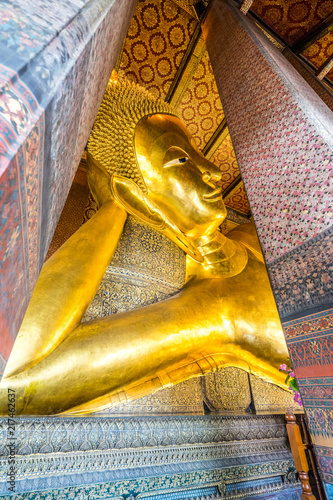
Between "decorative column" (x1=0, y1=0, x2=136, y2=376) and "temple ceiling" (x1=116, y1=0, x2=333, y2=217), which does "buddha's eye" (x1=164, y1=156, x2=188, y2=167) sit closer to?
"decorative column" (x1=0, y1=0, x2=136, y2=376)

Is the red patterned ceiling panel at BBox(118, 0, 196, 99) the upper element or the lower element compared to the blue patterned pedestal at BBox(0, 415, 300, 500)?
upper

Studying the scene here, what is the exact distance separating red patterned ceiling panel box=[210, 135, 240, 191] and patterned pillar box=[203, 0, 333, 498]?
1.64m

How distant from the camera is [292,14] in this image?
232 centimetres

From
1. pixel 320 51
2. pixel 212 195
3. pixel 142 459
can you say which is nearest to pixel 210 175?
pixel 212 195

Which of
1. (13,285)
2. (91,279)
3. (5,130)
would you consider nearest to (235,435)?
(91,279)

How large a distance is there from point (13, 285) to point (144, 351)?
3.08 ft

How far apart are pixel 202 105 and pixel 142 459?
9.32 feet

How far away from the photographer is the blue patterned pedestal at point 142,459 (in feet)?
3.56

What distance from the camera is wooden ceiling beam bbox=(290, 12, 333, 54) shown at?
7.50ft

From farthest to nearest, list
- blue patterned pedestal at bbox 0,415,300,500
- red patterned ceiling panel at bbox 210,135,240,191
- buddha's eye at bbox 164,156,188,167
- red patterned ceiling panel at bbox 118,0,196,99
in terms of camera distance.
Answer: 1. red patterned ceiling panel at bbox 210,135,240,191
2. red patterned ceiling panel at bbox 118,0,196,99
3. buddha's eye at bbox 164,156,188,167
4. blue patterned pedestal at bbox 0,415,300,500

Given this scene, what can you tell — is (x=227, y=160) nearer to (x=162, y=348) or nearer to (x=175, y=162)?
(x=175, y=162)

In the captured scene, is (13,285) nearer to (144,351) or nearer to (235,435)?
(144,351)

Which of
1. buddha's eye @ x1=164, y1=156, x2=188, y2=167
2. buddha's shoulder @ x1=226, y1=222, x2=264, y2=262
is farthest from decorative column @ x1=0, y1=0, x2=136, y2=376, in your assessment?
buddha's shoulder @ x1=226, y1=222, x2=264, y2=262

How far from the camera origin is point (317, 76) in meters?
2.52
